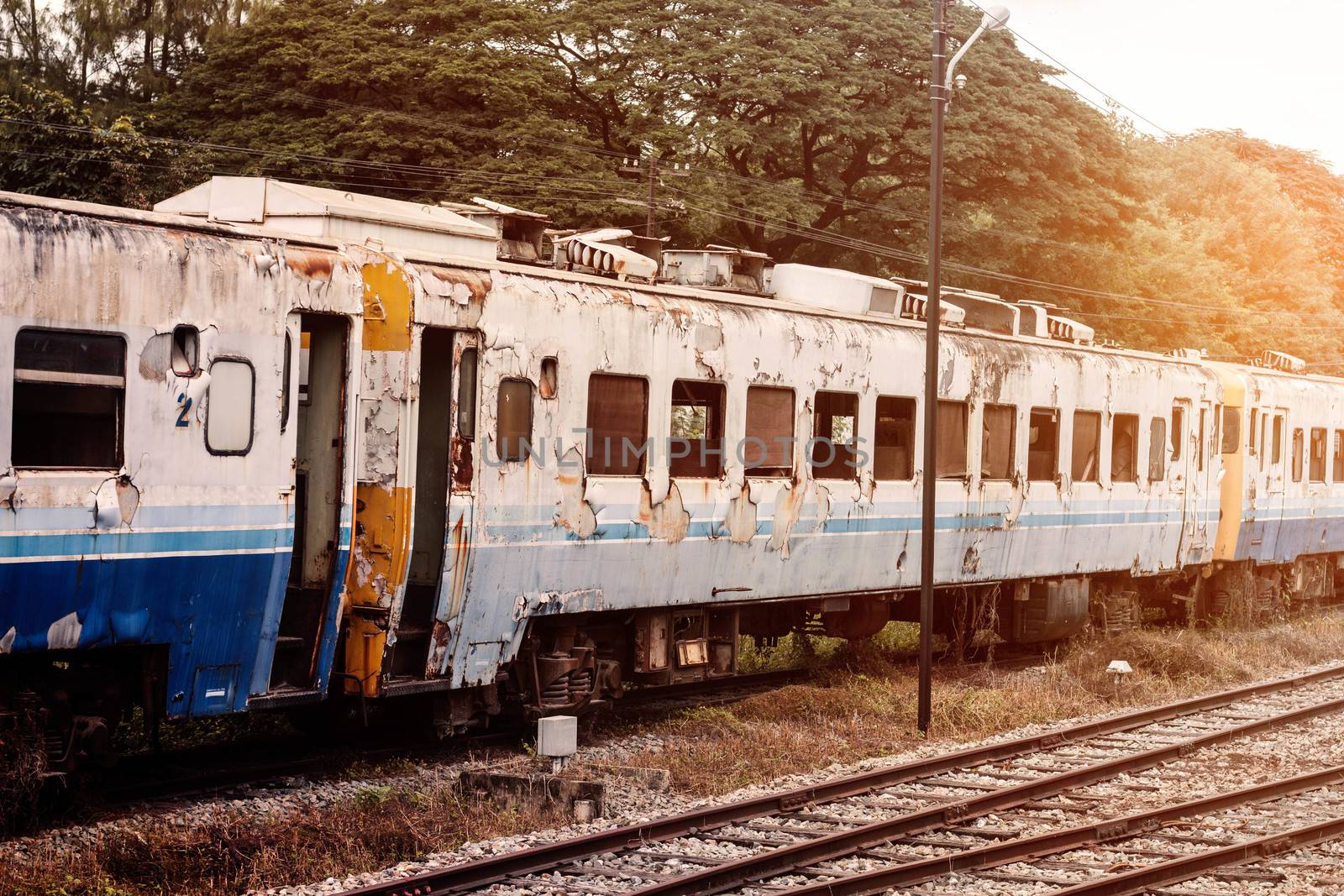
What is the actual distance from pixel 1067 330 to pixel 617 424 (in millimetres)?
8072

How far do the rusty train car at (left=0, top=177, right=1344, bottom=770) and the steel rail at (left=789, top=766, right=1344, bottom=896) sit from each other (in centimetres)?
351

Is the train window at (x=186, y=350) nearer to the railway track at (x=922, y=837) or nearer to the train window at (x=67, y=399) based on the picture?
the train window at (x=67, y=399)

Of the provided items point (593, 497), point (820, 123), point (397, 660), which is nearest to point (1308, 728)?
point (593, 497)

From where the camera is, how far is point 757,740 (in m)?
11.9

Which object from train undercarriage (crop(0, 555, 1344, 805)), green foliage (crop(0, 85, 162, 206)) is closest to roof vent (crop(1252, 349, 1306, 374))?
train undercarriage (crop(0, 555, 1344, 805))

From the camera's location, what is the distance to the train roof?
8693 millimetres

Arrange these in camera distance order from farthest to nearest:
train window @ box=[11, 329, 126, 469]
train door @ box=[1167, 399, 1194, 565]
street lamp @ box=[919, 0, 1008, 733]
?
1. train door @ box=[1167, 399, 1194, 565]
2. street lamp @ box=[919, 0, 1008, 733]
3. train window @ box=[11, 329, 126, 469]

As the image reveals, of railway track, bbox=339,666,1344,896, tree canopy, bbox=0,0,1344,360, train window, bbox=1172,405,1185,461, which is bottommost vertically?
railway track, bbox=339,666,1344,896

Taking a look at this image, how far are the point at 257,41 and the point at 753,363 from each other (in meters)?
21.1

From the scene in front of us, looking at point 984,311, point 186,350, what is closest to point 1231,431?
point 984,311

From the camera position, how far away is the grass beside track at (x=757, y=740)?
7.82m

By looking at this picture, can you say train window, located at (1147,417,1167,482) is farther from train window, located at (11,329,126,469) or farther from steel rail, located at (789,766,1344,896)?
train window, located at (11,329,126,469)

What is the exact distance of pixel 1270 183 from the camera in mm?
59188

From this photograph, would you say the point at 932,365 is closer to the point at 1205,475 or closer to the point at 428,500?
the point at 428,500
